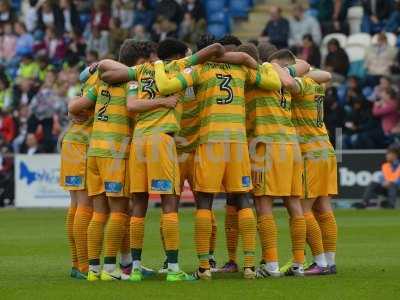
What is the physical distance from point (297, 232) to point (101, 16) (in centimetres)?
2148

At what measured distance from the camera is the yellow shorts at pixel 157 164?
12.6m

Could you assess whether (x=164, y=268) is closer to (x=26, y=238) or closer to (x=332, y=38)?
(x=26, y=238)

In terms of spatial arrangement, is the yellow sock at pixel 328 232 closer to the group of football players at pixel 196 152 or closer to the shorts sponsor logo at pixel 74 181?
the group of football players at pixel 196 152

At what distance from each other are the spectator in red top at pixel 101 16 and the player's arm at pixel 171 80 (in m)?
21.4

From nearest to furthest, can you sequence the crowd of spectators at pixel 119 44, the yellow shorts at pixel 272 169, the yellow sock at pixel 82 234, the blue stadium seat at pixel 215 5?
the yellow shorts at pixel 272 169 < the yellow sock at pixel 82 234 < the crowd of spectators at pixel 119 44 < the blue stadium seat at pixel 215 5

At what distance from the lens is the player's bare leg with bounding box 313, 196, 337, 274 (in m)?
13.9

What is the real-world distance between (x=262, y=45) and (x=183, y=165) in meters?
1.77

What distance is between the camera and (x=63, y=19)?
3469 cm

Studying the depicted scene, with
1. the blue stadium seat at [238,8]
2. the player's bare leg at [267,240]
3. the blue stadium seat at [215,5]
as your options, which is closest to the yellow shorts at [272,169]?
the player's bare leg at [267,240]

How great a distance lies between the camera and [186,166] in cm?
1351

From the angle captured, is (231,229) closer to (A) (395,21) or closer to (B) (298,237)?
(B) (298,237)

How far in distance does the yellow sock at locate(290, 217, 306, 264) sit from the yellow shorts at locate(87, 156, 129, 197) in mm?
1835

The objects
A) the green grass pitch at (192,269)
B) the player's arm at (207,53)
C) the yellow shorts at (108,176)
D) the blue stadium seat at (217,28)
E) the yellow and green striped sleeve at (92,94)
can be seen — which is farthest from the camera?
the blue stadium seat at (217,28)

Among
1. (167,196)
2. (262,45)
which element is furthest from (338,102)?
(167,196)
